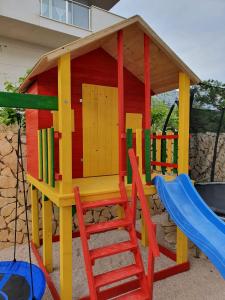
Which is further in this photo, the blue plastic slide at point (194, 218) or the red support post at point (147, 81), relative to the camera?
the red support post at point (147, 81)

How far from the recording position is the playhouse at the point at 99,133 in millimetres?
2701

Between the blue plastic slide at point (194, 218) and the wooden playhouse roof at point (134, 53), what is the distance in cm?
166

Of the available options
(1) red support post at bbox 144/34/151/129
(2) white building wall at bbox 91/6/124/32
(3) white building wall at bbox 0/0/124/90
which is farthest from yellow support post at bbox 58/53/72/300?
(2) white building wall at bbox 91/6/124/32

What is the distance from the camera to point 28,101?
109 inches

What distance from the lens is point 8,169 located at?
4516mm

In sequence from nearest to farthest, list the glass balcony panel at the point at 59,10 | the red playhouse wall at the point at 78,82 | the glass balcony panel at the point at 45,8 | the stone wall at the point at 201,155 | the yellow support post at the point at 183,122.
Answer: the yellow support post at the point at 183,122 → the red playhouse wall at the point at 78,82 → the stone wall at the point at 201,155 → the glass balcony panel at the point at 45,8 → the glass balcony panel at the point at 59,10

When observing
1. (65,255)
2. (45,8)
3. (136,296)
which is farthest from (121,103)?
(45,8)

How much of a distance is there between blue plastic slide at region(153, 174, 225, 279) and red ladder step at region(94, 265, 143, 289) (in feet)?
2.29

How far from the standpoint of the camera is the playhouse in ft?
8.86

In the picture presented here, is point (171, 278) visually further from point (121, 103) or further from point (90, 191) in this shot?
point (121, 103)

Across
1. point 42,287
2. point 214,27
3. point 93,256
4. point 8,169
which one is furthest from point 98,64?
point 214,27

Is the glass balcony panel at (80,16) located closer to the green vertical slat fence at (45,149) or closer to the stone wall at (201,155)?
the stone wall at (201,155)

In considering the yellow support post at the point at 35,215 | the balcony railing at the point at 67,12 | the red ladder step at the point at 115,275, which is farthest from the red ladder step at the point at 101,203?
the balcony railing at the point at 67,12

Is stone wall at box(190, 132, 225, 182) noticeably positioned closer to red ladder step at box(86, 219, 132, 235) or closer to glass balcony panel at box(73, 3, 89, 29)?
red ladder step at box(86, 219, 132, 235)
